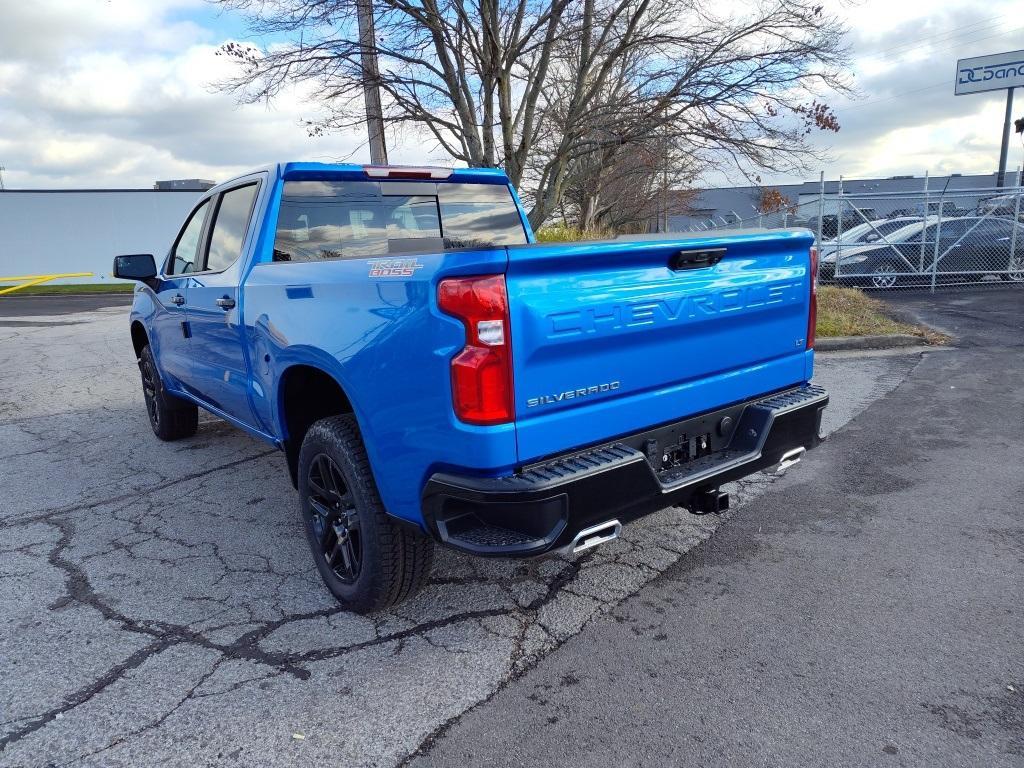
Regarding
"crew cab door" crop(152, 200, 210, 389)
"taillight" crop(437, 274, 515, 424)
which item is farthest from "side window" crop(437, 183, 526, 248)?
"taillight" crop(437, 274, 515, 424)

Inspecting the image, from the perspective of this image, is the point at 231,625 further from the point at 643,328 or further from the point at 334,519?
the point at 643,328

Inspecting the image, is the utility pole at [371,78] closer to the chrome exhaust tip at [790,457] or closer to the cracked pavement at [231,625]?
the cracked pavement at [231,625]

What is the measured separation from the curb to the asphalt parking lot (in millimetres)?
4350

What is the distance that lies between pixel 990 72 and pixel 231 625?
1254 inches

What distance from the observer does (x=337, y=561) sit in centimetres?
332

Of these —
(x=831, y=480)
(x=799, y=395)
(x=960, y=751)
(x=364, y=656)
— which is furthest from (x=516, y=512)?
(x=831, y=480)

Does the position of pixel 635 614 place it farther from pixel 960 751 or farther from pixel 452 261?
pixel 452 261

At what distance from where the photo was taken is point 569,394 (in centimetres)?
257

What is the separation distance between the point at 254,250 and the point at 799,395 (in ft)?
9.45

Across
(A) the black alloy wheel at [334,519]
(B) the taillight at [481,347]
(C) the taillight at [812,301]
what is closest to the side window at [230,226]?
(A) the black alloy wheel at [334,519]

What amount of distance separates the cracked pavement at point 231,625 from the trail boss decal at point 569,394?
1.07 meters

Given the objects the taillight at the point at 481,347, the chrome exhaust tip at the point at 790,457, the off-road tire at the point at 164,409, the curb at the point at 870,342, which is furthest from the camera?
the curb at the point at 870,342

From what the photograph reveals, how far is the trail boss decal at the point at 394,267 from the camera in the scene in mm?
2504

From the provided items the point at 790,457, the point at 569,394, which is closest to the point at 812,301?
the point at 790,457
